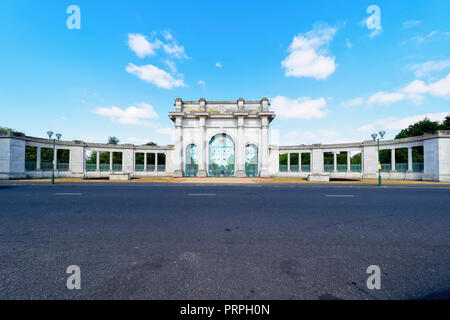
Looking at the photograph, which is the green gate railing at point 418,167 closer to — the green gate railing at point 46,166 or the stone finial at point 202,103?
the stone finial at point 202,103

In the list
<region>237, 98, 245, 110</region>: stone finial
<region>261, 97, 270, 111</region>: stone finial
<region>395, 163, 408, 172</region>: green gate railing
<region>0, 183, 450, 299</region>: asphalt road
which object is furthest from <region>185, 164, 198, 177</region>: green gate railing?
<region>395, 163, 408, 172</region>: green gate railing

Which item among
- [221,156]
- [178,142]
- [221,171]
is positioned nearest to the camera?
[178,142]

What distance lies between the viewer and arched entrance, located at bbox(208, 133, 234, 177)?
26.9 meters

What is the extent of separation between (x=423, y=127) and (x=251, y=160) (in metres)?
39.5

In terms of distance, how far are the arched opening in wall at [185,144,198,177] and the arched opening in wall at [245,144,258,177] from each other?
816 cm

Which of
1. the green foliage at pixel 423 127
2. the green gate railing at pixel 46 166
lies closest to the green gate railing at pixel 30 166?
the green gate railing at pixel 46 166

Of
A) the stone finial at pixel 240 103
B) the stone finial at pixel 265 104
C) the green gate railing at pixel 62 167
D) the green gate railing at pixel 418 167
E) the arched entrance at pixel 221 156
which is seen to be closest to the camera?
the green gate railing at pixel 418 167

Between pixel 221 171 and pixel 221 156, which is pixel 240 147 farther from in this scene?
pixel 221 171

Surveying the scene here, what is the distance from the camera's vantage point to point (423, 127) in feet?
118

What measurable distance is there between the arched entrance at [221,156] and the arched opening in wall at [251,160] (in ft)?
7.99

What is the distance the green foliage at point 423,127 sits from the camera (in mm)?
32053

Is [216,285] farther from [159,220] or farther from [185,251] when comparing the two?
[159,220]

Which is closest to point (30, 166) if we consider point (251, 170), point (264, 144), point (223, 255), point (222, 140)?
point (222, 140)

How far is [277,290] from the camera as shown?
2125 mm
